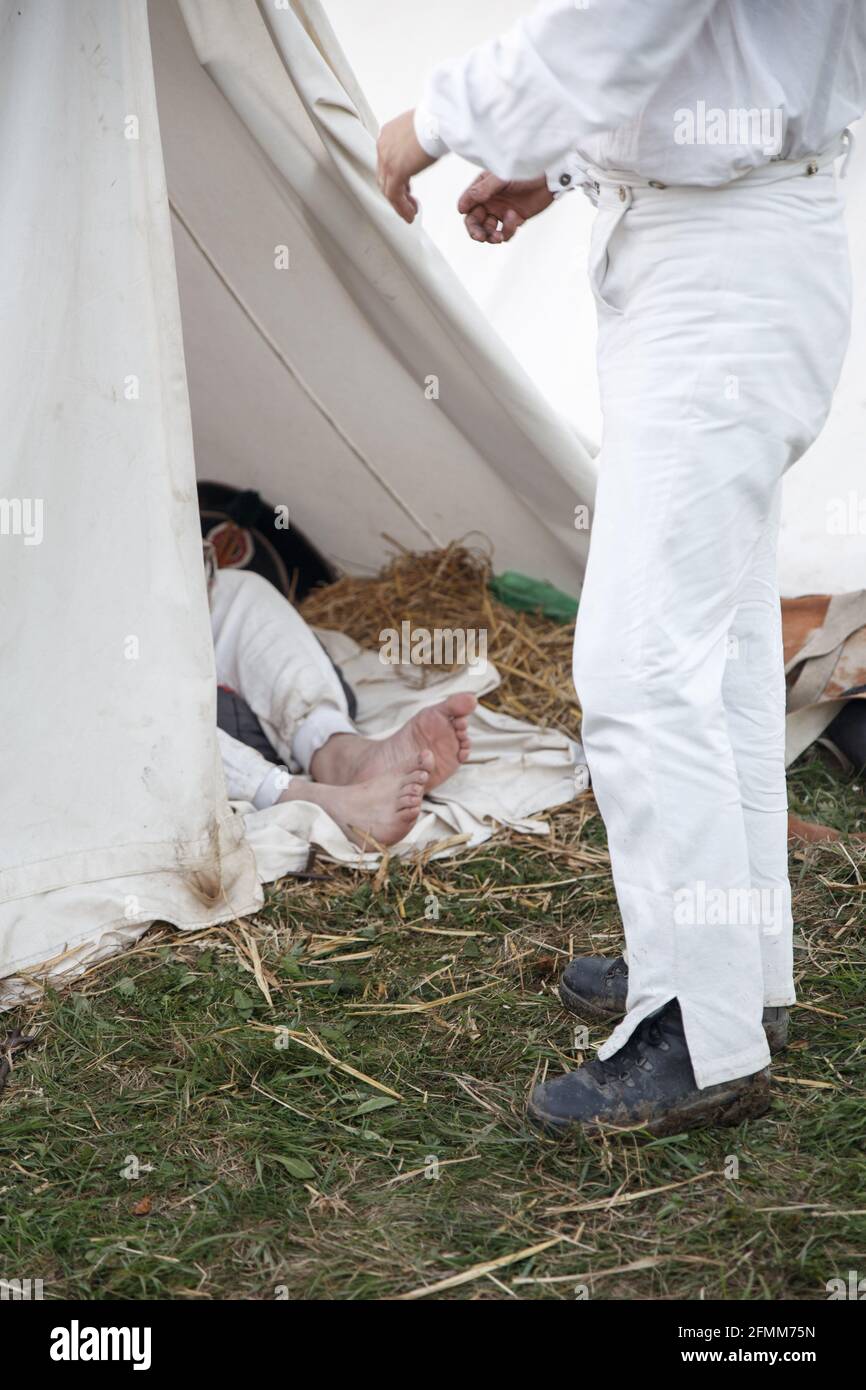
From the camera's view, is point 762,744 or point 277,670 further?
point 277,670

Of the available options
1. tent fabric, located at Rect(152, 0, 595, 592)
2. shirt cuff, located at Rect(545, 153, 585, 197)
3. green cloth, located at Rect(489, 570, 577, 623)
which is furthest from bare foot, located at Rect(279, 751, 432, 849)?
shirt cuff, located at Rect(545, 153, 585, 197)

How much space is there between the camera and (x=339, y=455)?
2826 mm

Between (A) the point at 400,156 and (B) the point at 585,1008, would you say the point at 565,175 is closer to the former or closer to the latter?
(A) the point at 400,156

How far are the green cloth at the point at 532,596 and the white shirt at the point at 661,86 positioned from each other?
1740 millimetres

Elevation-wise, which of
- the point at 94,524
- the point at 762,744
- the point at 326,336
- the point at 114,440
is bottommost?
the point at 762,744

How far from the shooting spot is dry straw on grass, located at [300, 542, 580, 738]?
2562mm

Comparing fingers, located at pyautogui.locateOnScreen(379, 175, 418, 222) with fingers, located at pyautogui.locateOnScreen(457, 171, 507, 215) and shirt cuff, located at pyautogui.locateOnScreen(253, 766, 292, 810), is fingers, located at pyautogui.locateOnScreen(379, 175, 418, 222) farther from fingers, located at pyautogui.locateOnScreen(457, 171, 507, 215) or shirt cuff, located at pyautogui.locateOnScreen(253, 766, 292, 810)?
shirt cuff, located at pyautogui.locateOnScreen(253, 766, 292, 810)

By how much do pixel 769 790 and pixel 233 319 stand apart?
5.68 ft

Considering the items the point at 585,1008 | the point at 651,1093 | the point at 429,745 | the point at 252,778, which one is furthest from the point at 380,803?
the point at 651,1093

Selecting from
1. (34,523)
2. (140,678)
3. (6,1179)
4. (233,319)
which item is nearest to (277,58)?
(233,319)

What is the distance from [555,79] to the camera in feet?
3.42

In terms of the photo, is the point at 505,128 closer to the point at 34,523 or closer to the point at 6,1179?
the point at 34,523

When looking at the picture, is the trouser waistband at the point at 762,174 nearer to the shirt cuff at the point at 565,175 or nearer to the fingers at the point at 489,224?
the shirt cuff at the point at 565,175

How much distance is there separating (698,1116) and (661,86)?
3.17 feet
